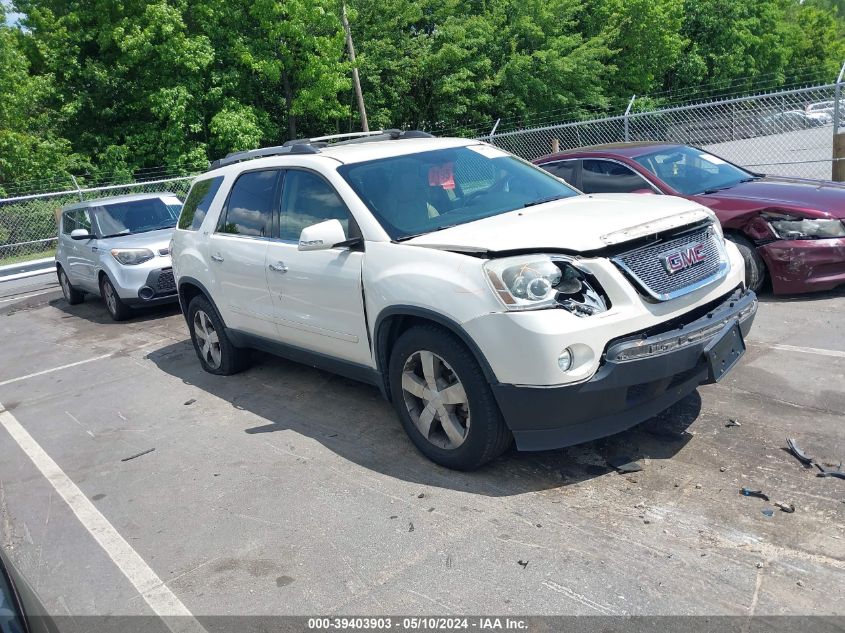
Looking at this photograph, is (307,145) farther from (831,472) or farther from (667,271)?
(831,472)

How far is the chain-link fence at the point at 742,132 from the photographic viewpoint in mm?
13680

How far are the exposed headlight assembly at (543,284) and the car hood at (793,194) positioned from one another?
153 inches

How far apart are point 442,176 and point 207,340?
118 inches

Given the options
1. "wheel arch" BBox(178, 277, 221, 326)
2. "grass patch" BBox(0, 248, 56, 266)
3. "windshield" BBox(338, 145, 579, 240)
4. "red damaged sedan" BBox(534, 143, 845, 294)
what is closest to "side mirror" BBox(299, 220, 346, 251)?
"windshield" BBox(338, 145, 579, 240)

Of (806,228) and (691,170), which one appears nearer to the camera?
(806,228)

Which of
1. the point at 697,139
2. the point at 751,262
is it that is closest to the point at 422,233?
the point at 751,262

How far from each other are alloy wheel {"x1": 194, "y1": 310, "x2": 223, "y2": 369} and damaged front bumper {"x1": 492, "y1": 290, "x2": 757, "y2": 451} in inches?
142

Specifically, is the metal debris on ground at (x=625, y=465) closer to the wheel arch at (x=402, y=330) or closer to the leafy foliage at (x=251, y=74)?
the wheel arch at (x=402, y=330)

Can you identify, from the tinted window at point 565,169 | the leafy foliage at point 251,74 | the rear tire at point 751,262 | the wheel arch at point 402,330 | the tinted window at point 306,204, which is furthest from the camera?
the leafy foliage at point 251,74

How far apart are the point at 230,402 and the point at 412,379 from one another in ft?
7.61

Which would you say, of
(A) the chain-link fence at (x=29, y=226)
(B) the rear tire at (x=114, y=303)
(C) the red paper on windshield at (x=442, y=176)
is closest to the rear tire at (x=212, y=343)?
(C) the red paper on windshield at (x=442, y=176)

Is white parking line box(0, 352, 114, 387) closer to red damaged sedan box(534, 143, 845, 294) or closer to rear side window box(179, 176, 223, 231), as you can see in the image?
rear side window box(179, 176, 223, 231)

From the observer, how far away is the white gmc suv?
356cm

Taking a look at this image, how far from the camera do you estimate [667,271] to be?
383cm
